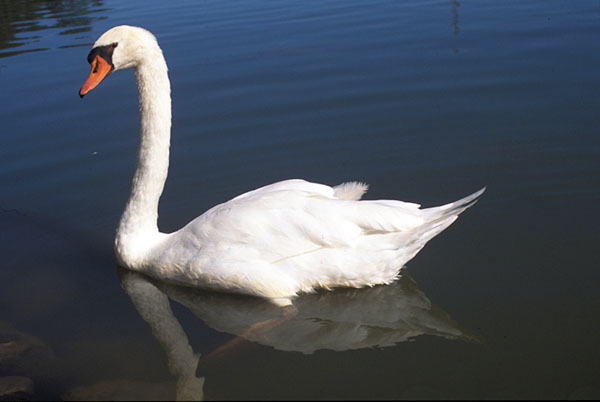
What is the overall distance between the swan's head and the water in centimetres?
166

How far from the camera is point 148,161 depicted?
5539 millimetres

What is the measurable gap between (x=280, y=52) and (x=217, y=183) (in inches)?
181

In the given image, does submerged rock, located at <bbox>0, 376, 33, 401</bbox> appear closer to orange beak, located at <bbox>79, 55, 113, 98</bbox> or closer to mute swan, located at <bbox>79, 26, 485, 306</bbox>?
mute swan, located at <bbox>79, 26, 485, 306</bbox>

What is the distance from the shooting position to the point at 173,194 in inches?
271

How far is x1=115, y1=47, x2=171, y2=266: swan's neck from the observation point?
211 inches

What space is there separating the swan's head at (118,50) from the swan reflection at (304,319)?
1.74 m

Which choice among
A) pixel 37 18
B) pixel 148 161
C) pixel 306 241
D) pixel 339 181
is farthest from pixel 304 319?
pixel 37 18

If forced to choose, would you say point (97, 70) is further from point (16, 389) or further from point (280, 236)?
point (16, 389)

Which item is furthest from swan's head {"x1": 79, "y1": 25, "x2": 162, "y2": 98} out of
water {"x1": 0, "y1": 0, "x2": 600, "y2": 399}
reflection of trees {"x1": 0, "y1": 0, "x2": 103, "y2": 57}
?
reflection of trees {"x1": 0, "y1": 0, "x2": 103, "y2": 57}

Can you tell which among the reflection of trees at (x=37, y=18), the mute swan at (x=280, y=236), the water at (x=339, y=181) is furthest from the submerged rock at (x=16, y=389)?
the reflection of trees at (x=37, y=18)

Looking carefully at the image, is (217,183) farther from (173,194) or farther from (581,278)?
(581,278)

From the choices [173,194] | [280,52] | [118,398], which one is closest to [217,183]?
[173,194]

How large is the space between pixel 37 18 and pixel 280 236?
520 inches

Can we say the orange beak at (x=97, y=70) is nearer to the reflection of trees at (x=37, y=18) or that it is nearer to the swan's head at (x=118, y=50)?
the swan's head at (x=118, y=50)
